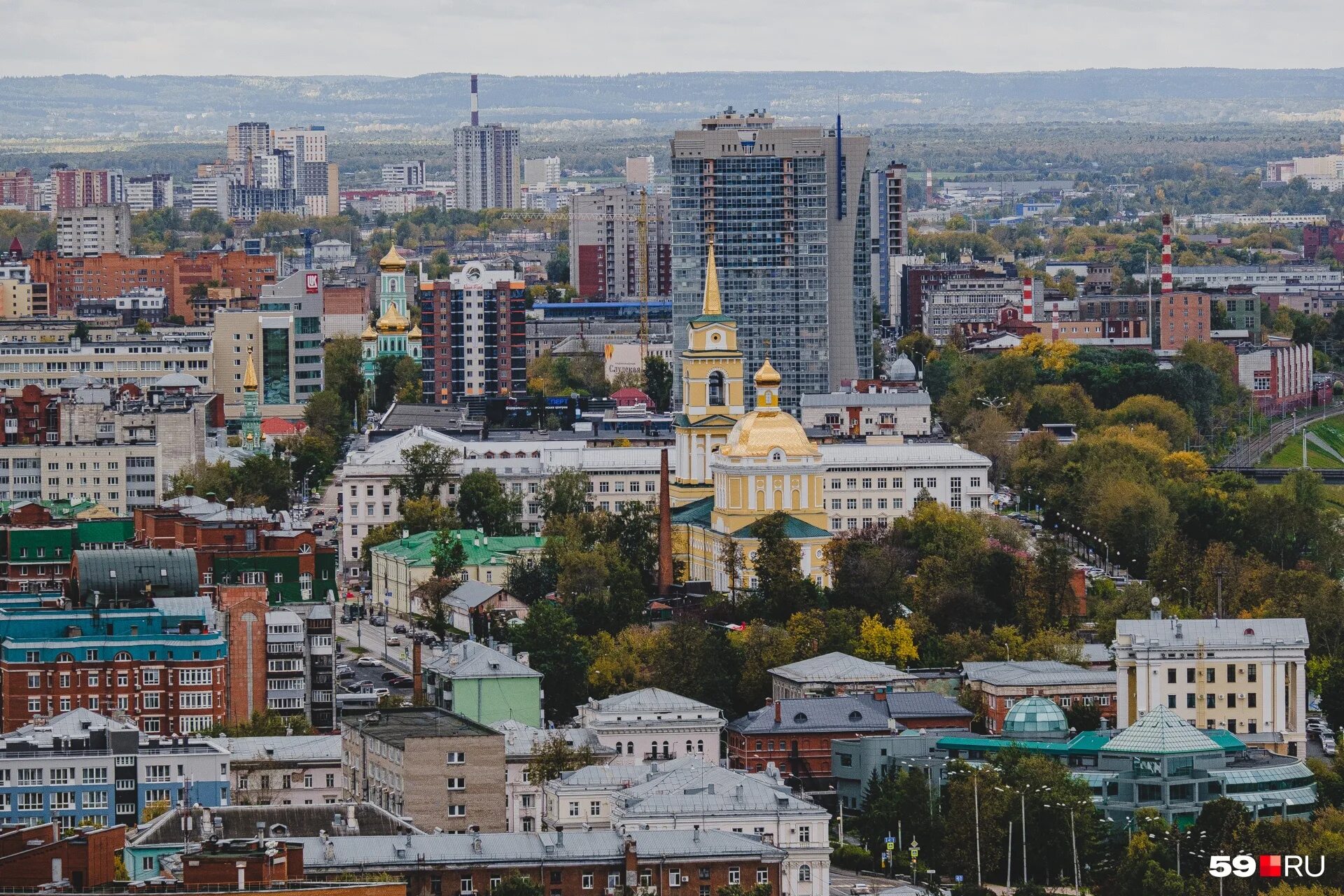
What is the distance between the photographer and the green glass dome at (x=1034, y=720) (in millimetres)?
75812

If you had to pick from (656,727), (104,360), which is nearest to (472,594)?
(656,727)

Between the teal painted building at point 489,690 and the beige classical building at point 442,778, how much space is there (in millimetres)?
7885

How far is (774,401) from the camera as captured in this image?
343 ft

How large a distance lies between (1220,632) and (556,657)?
13.9m

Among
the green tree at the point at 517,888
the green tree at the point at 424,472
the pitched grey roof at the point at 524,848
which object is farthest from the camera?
the green tree at the point at 424,472

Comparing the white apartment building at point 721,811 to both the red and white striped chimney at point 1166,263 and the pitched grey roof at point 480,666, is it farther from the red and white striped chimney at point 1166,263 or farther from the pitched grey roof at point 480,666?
the red and white striped chimney at point 1166,263

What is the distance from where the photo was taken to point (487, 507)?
109 meters

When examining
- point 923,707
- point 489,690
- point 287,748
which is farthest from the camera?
point 923,707

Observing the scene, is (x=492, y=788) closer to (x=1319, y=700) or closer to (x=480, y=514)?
(x=1319, y=700)

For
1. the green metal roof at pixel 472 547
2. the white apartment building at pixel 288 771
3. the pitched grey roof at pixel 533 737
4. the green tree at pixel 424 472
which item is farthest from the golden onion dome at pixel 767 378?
the white apartment building at pixel 288 771

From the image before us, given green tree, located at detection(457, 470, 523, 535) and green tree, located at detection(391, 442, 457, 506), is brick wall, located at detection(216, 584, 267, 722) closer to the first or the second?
green tree, located at detection(457, 470, 523, 535)

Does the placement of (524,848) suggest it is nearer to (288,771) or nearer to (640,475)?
(288,771)

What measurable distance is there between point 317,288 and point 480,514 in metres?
68.3

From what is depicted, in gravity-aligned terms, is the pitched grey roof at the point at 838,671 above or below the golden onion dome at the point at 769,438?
below
